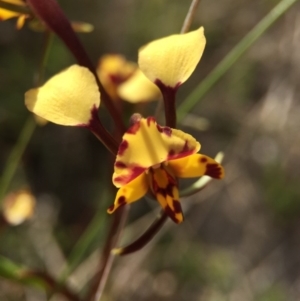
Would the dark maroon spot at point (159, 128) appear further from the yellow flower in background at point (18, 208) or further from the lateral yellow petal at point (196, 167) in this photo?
the yellow flower in background at point (18, 208)

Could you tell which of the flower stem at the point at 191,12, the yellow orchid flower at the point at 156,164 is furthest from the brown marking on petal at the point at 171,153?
the flower stem at the point at 191,12

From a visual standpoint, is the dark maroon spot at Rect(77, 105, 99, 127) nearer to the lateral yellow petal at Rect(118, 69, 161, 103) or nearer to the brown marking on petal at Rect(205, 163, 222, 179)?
the brown marking on petal at Rect(205, 163, 222, 179)

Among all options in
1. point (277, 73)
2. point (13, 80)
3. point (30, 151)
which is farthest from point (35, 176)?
point (277, 73)

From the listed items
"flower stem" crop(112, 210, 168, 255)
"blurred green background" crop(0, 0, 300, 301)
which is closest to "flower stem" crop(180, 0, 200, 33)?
"flower stem" crop(112, 210, 168, 255)

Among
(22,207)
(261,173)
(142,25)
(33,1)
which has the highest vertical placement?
(33,1)

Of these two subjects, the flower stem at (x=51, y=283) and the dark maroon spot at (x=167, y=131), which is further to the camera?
the flower stem at (x=51, y=283)

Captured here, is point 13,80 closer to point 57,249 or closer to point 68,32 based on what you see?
point 57,249
